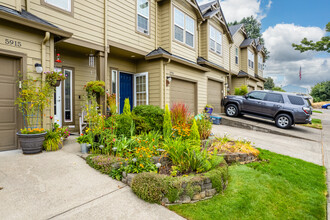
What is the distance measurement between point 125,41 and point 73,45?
81.3 inches

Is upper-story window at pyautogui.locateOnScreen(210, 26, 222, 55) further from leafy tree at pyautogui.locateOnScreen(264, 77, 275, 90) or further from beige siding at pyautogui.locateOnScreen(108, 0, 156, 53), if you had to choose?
leafy tree at pyautogui.locateOnScreen(264, 77, 275, 90)

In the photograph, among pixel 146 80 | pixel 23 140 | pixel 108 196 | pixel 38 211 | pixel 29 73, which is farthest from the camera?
pixel 146 80

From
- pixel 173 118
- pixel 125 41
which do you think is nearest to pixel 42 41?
pixel 125 41

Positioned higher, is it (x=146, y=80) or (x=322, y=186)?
(x=146, y=80)

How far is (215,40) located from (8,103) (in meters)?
11.7

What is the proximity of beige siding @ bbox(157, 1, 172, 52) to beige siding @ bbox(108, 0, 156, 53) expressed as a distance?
61cm

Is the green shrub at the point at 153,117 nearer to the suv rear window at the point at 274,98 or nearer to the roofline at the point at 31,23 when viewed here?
the roofline at the point at 31,23

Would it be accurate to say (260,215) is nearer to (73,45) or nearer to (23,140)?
(23,140)

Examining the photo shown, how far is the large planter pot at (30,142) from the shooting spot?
14.3 ft

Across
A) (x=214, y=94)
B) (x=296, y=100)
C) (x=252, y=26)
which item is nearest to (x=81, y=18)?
(x=214, y=94)

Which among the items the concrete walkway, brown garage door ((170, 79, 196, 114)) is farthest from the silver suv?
the concrete walkway

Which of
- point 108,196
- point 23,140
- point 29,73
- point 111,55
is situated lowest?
point 108,196

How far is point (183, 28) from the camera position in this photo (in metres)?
9.86

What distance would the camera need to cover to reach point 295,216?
109 inches
